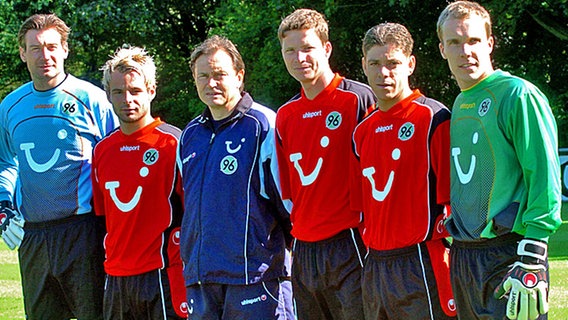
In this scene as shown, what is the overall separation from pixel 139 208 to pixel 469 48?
7.58 ft

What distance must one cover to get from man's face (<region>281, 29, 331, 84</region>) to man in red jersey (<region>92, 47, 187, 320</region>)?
93cm

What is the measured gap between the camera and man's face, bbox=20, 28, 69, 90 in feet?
20.2

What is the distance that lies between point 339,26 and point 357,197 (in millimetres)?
17127

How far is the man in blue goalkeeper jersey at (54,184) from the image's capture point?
19.9 feet

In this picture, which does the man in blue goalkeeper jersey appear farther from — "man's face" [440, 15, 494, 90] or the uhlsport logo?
"man's face" [440, 15, 494, 90]

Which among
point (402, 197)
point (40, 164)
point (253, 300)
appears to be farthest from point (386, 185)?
point (40, 164)

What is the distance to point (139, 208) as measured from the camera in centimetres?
555

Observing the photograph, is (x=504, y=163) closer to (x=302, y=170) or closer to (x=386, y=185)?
(x=386, y=185)

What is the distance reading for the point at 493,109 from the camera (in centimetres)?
445

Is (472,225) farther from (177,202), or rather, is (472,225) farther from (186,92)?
(186,92)

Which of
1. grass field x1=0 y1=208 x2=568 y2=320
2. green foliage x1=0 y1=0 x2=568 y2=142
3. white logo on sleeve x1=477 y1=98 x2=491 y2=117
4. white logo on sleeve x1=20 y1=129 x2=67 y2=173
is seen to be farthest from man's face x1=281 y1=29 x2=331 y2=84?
green foliage x1=0 y1=0 x2=568 y2=142

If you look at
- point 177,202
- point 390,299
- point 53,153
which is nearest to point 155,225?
point 177,202

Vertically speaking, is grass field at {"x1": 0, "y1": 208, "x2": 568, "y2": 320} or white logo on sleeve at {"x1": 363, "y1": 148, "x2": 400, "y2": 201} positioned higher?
white logo on sleeve at {"x1": 363, "y1": 148, "x2": 400, "y2": 201}

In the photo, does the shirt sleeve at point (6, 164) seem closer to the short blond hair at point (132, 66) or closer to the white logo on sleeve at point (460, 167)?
the short blond hair at point (132, 66)
